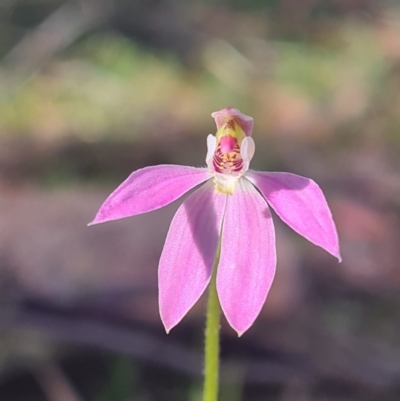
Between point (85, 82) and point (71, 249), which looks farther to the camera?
point (85, 82)

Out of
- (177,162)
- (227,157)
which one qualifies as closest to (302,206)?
(227,157)

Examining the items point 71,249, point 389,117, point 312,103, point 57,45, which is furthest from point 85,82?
point 71,249

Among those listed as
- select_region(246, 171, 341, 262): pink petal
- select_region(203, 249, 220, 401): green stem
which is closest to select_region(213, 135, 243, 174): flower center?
select_region(246, 171, 341, 262): pink petal

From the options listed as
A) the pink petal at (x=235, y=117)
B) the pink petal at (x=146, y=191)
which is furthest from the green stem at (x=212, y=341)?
the pink petal at (x=235, y=117)

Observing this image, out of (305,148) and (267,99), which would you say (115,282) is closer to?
(305,148)

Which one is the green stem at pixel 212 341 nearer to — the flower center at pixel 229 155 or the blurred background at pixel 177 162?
the flower center at pixel 229 155
